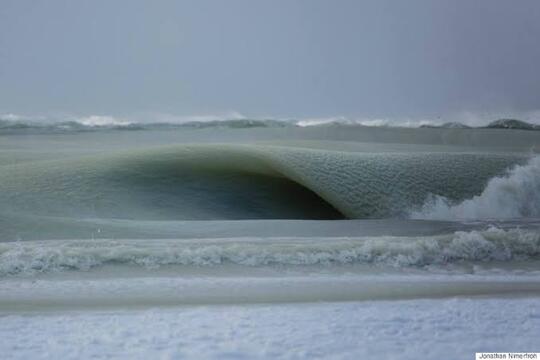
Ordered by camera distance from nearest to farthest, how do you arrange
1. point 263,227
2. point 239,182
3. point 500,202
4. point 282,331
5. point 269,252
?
1. point 282,331
2. point 269,252
3. point 263,227
4. point 500,202
5. point 239,182

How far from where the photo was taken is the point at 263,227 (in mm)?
3135

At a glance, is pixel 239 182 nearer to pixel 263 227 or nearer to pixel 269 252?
pixel 263 227

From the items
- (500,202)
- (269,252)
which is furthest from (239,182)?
(269,252)

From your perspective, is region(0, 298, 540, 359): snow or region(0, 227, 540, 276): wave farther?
region(0, 227, 540, 276): wave

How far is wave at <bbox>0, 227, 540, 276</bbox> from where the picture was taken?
86.2 inches

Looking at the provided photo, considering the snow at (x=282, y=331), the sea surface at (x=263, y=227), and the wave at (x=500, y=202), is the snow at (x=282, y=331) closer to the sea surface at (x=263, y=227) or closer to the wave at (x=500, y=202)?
the sea surface at (x=263, y=227)

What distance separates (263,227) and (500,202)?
5.37 ft

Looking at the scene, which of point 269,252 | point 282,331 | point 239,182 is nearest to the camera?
point 282,331

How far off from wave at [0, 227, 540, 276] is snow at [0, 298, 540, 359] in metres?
0.55

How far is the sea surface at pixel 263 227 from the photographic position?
1757 mm

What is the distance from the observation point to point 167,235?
9.68 ft

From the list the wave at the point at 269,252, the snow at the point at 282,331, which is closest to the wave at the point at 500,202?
the wave at the point at 269,252

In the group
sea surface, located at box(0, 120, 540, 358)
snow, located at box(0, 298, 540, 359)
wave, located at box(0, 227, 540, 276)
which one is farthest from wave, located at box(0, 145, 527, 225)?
snow, located at box(0, 298, 540, 359)

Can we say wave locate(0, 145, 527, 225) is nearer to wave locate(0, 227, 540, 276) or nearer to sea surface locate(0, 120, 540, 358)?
sea surface locate(0, 120, 540, 358)
